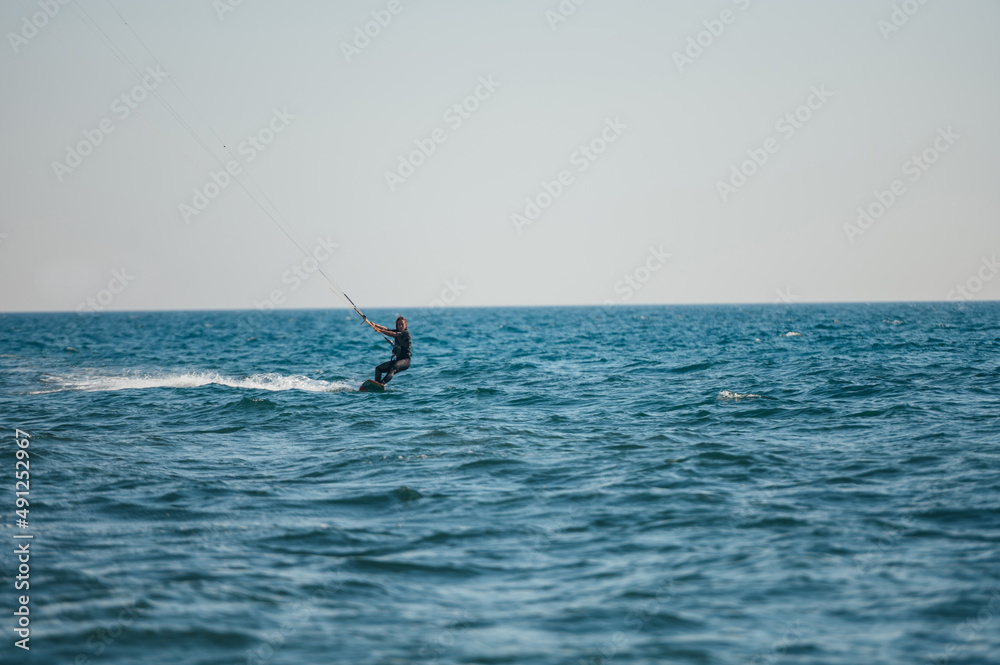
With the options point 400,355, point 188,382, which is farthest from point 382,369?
point 188,382

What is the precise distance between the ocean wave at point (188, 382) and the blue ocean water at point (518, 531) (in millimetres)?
4656

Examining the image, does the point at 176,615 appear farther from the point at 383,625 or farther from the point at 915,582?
the point at 915,582

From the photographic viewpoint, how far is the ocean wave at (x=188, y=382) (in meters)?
26.0

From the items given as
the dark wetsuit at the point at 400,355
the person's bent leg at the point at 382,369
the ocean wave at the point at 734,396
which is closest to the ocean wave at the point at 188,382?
the person's bent leg at the point at 382,369

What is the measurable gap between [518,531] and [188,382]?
833 inches

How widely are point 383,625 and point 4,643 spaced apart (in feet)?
10.5

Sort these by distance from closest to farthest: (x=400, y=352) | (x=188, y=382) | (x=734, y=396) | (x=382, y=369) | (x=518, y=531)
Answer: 1. (x=518, y=531)
2. (x=734, y=396)
3. (x=400, y=352)
4. (x=382, y=369)
5. (x=188, y=382)

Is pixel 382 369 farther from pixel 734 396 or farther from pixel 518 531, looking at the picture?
pixel 518 531

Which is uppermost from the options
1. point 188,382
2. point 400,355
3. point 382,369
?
point 400,355

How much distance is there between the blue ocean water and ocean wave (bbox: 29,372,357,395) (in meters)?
4.66

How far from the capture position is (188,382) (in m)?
27.8

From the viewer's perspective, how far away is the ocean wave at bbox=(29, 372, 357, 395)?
85.1 ft

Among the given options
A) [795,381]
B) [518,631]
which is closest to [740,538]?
[518,631]

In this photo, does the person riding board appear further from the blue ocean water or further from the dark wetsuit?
the blue ocean water
